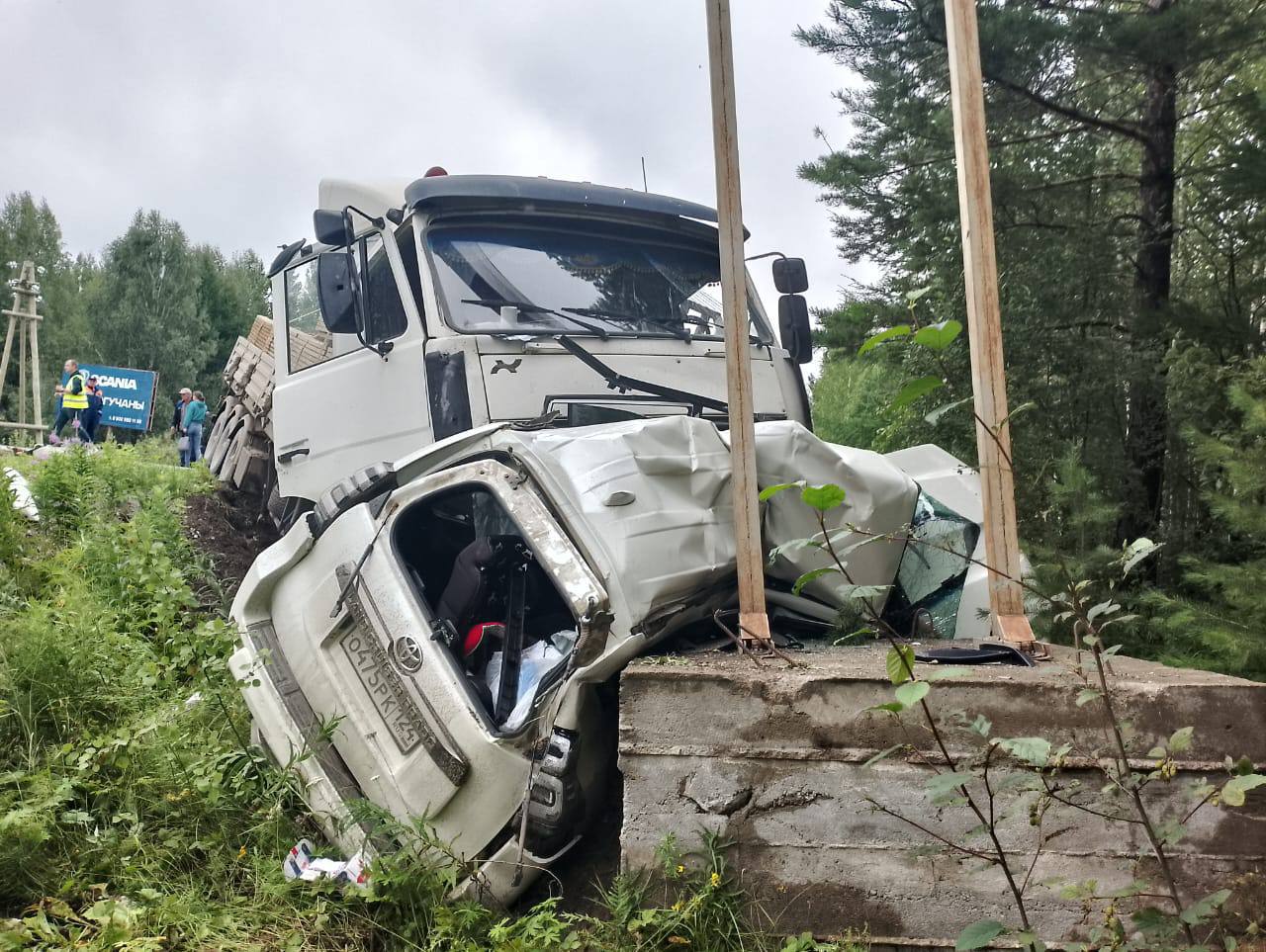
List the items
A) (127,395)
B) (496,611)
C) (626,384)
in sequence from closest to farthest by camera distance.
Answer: (496,611), (626,384), (127,395)

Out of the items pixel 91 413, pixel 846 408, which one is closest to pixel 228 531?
pixel 846 408

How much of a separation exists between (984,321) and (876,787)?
1.62 metres

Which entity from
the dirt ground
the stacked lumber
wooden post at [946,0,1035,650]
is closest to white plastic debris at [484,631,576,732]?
wooden post at [946,0,1035,650]

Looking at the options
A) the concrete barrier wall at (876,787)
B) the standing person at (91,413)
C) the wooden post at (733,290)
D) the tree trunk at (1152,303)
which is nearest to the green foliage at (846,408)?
the tree trunk at (1152,303)

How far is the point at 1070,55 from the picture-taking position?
20.8ft

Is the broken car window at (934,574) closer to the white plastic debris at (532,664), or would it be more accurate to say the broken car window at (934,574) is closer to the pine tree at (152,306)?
the white plastic debris at (532,664)

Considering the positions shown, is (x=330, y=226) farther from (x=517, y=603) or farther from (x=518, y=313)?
(x=517, y=603)

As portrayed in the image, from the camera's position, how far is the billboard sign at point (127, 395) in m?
25.1

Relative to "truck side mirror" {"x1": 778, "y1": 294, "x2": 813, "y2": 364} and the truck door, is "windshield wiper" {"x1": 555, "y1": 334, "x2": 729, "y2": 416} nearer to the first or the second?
the truck door

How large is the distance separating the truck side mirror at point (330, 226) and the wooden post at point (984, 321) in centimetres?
307

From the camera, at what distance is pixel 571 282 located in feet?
17.1

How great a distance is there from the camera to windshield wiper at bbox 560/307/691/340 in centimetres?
516

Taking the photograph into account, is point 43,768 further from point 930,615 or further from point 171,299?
point 171,299

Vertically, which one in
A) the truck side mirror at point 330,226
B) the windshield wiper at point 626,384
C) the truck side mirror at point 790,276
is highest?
the truck side mirror at point 330,226
